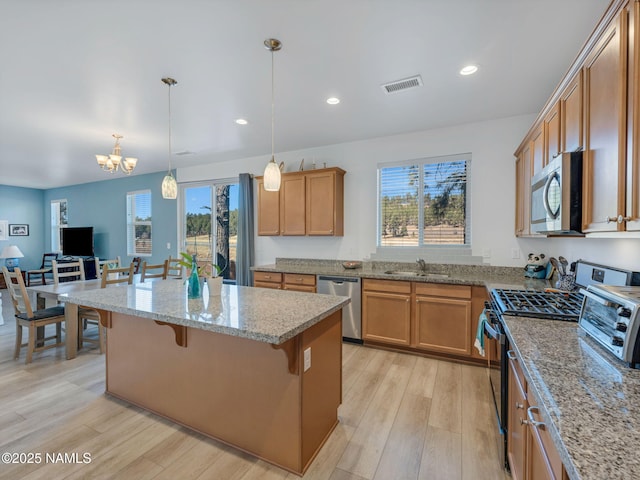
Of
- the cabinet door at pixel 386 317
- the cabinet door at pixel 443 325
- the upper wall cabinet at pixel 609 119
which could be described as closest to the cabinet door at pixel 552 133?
the upper wall cabinet at pixel 609 119

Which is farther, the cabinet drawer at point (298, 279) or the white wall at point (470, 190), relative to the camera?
the cabinet drawer at point (298, 279)

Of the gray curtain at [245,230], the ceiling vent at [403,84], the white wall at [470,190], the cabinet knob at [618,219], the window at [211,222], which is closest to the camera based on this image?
the cabinet knob at [618,219]

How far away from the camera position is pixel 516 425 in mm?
1455

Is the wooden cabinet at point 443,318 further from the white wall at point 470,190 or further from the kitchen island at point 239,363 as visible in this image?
the kitchen island at point 239,363

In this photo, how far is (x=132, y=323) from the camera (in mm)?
2367

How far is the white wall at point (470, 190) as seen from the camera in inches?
129

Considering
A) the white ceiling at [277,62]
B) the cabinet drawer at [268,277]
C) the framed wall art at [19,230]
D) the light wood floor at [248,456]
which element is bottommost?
the light wood floor at [248,456]

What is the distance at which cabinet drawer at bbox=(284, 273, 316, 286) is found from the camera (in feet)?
12.7

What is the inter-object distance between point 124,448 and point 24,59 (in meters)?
2.92

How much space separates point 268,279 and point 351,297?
1.31 meters

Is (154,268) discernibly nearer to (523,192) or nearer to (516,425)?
(516,425)

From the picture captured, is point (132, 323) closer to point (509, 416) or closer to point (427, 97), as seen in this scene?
point (509, 416)

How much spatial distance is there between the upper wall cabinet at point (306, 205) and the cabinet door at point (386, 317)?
1.11m

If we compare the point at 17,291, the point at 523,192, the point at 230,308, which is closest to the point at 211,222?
the point at 17,291
